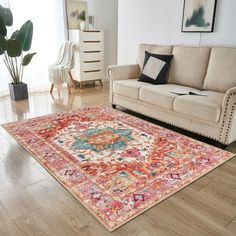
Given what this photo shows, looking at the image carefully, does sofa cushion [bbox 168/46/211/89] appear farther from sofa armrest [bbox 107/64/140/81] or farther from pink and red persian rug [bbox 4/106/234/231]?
pink and red persian rug [bbox 4/106/234/231]

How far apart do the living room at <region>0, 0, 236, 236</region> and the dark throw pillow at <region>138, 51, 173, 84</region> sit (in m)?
0.02

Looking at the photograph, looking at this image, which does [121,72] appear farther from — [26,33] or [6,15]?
[6,15]

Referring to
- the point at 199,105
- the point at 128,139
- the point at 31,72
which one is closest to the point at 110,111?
the point at 128,139

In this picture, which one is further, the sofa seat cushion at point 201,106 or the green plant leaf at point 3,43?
the green plant leaf at point 3,43

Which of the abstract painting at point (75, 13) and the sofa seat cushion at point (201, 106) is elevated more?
the abstract painting at point (75, 13)

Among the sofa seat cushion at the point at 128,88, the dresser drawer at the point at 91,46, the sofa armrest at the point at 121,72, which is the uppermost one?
the dresser drawer at the point at 91,46

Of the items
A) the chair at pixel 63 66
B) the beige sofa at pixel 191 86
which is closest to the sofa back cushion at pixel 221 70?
the beige sofa at pixel 191 86

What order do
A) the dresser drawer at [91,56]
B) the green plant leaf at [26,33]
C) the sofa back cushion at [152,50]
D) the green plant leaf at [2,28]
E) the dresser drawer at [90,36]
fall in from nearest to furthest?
the sofa back cushion at [152,50]
the green plant leaf at [2,28]
the green plant leaf at [26,33]
the dresser drawer at [90,36]
the dresser drawer at [91,56]

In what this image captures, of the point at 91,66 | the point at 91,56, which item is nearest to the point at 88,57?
the point at 91,56

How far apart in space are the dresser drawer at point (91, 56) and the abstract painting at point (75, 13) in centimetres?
70

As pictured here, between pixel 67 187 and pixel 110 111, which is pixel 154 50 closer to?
pixel 110 111

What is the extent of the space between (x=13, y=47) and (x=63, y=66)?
3.17 ft

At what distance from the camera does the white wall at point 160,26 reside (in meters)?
3.00

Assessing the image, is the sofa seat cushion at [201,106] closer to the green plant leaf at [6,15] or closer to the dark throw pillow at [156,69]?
the dark throw pillow at [156,69]
